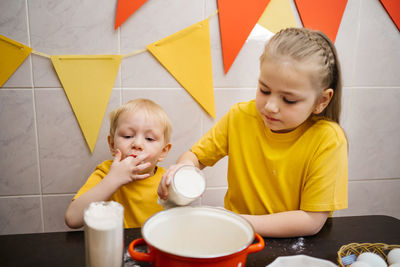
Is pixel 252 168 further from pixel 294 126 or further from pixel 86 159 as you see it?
pixel 86 159

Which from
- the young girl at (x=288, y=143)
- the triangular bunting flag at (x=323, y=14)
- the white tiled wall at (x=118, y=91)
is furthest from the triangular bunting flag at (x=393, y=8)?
the young girl at (x=288, y=143)

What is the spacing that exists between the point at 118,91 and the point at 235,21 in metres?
0.57

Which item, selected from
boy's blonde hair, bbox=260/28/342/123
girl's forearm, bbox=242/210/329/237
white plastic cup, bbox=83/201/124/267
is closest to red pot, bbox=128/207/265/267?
white plastic cup, bbox=83/201/124/267

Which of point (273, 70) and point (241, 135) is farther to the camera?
point (241, 135)

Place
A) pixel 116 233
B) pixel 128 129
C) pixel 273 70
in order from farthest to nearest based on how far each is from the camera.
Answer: pixel 128 129, pixel 273 70, pixel 116 233

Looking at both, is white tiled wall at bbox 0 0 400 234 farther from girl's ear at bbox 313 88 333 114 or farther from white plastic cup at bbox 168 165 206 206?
white plastic cup at bbox 168 165 206 206

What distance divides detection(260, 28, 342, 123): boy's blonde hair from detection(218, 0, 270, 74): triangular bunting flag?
0.41 metres

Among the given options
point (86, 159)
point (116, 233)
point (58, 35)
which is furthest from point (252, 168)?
point (58, 35)

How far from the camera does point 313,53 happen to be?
82 cm

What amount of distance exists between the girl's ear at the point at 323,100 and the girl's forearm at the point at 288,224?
0.31 metres

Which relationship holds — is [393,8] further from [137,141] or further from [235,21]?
[137,141]

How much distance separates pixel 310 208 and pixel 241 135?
341mm

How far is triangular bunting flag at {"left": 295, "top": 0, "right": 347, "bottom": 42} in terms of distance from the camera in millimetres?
1288

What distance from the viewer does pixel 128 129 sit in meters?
0.97
